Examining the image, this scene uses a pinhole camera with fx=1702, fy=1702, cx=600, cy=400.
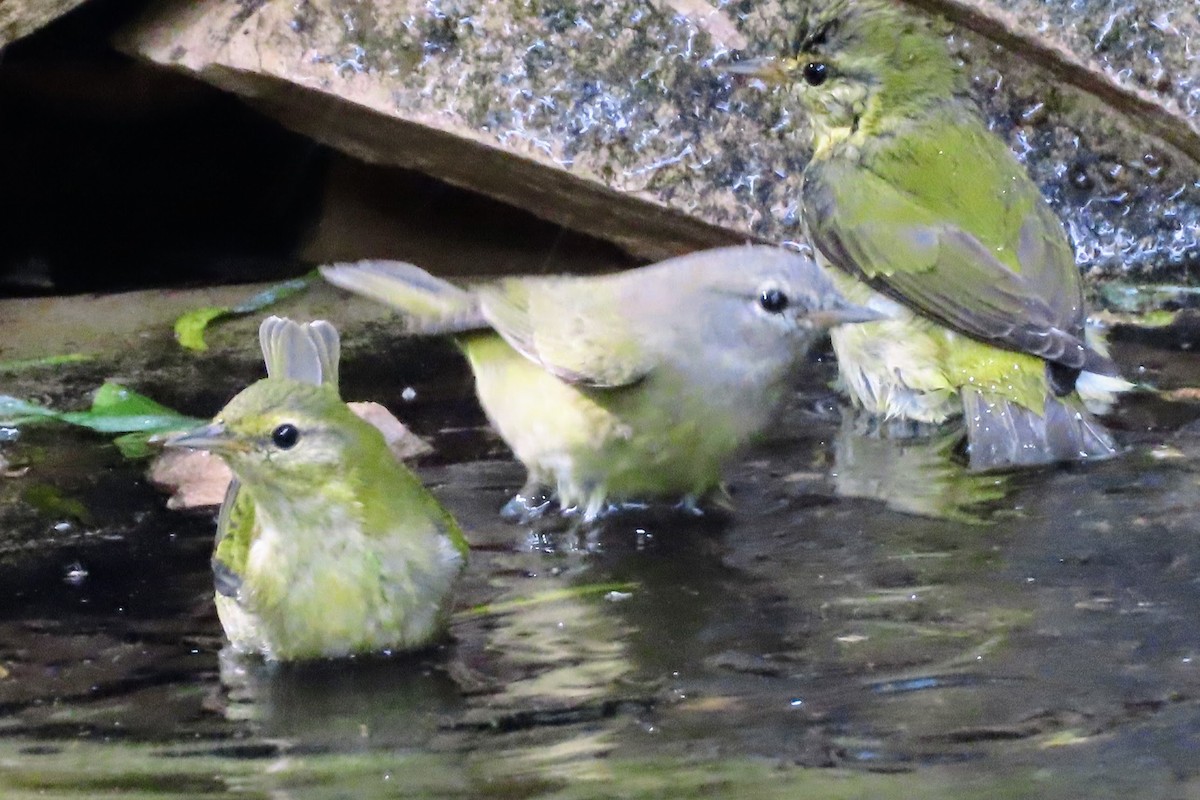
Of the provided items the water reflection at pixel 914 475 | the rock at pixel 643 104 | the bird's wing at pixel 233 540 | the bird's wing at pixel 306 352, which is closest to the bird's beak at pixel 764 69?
the rock at pixel 643 104

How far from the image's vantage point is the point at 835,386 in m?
5.52

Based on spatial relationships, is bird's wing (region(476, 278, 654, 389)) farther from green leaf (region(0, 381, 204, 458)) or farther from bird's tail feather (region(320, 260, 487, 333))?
green leaf (region(0, 381, 204, 458))

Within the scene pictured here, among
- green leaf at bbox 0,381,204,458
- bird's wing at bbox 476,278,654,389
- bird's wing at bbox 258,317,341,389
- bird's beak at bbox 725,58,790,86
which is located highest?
bird's beak at bbox 725,58,790,86

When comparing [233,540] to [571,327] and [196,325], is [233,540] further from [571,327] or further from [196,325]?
[196,325]

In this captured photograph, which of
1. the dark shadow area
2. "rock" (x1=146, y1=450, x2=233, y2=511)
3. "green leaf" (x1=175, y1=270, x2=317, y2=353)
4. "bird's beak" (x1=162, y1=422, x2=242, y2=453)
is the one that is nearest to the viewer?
"bird's beak" (x1=162, y1=422, x2=242, y2=453)

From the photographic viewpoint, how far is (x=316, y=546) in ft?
11.0

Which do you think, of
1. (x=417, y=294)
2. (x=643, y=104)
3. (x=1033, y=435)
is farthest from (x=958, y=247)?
(x=417, y=294)

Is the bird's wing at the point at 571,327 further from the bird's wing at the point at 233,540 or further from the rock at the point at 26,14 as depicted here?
the rock at the point at 26,14

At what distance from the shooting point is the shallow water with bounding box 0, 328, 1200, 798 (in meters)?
2.58

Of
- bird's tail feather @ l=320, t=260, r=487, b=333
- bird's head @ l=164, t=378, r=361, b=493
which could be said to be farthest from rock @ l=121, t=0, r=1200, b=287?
bird's head @ l=164, t=378, r=361, b=493

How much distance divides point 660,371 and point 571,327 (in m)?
0.27

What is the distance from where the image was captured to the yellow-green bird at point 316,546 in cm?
331

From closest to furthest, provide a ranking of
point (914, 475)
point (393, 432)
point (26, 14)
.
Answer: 1. point (393, 432)
2. point (914, 475)
3. point (26, 14)

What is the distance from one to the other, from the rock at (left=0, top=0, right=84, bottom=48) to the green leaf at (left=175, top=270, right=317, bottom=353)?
1040mm
